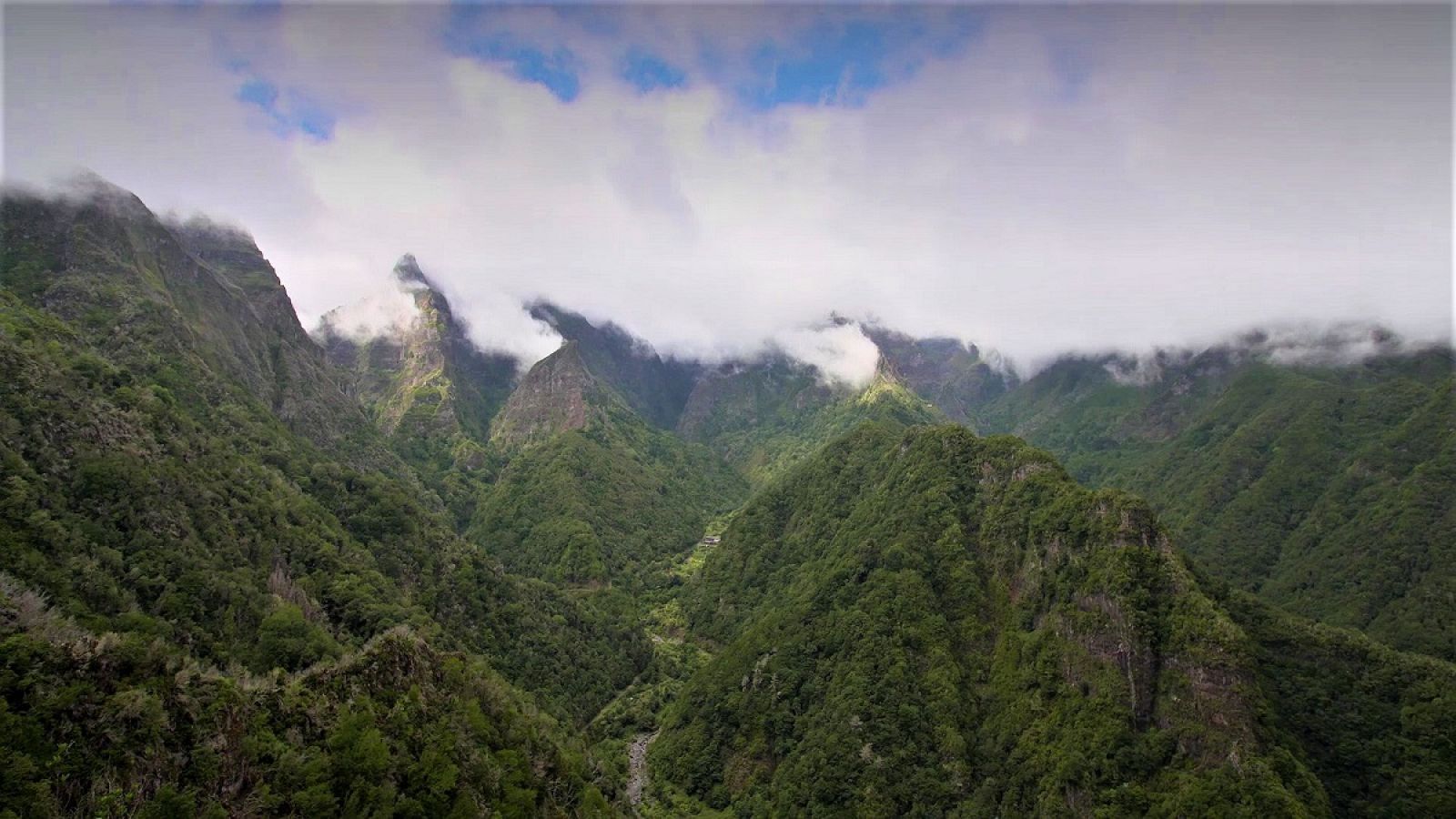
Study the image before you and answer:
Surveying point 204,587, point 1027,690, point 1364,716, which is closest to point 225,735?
point 204,587

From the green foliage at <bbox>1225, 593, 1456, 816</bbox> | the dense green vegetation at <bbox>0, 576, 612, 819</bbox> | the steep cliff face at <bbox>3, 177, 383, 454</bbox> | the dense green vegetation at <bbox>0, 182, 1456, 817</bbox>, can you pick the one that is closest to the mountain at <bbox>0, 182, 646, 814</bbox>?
the dense green vegetation at <bbox>0, 576, 612, 819</bbox>

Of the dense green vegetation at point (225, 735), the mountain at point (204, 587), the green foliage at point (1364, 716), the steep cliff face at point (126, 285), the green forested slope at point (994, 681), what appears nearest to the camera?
the dense green vegetation at point (225, 735)

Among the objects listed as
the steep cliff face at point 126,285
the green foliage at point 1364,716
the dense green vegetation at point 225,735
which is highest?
the steep cliff face at point 126,285

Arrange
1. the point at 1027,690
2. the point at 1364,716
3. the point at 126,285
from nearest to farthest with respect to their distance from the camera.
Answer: the point at 1364,716 → the point at 1027,690 → the point at 126,285

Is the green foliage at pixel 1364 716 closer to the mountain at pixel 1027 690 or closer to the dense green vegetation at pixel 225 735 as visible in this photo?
the mountain at pixel 1027 690

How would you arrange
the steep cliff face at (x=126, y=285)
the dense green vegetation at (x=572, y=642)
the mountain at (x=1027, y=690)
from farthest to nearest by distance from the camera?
1. the steep cliff face at (x=126, y=285)
2. the mountain at (x=1027, y=690)
3. the dense green vegetation at (x=572, y=642)

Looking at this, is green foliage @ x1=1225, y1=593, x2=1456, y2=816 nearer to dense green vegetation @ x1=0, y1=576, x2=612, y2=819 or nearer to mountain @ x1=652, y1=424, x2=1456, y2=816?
mountain @ x1=652, y1=424, x2=1456, y2=816

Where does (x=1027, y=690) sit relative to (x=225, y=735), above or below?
above

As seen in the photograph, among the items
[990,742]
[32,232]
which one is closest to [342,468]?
[32,232]

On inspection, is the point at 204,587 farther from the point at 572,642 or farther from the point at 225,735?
the point at 572,642

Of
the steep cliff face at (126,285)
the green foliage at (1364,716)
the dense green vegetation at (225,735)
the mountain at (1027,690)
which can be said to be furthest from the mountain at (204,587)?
the green foliage at (1364,716)
